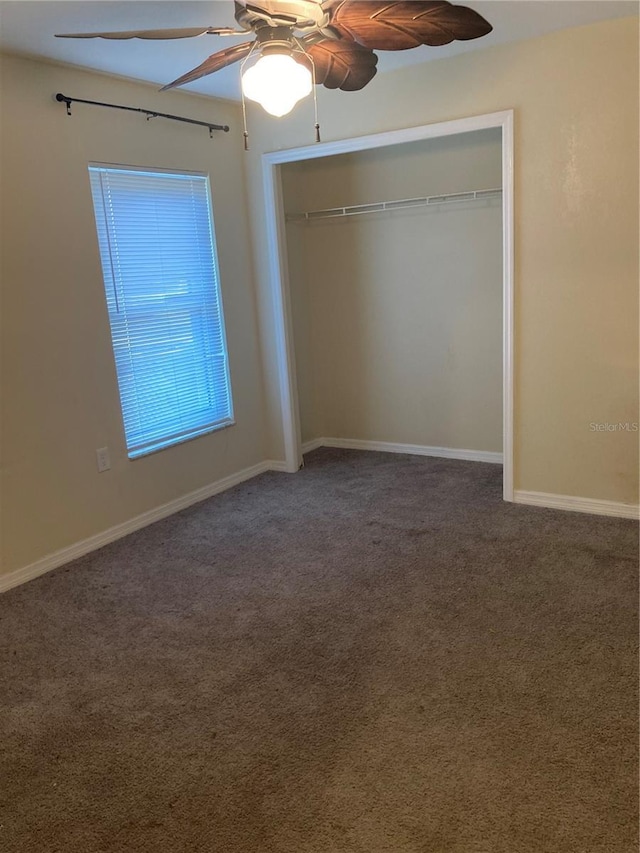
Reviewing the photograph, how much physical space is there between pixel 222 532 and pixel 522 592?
5.46 ft

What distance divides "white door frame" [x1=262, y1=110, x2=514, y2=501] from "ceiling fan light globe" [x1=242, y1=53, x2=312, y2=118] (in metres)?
1.72

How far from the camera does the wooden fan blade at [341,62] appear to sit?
6.98 feet

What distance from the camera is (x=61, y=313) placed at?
3256mm

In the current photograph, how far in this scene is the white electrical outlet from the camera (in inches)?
138

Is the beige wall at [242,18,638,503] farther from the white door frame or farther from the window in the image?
the window

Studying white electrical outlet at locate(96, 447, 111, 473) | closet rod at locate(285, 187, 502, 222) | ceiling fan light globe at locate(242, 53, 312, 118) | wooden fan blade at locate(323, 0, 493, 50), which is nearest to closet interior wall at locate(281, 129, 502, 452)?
closet rod at locate(285, 187, 502, 222)

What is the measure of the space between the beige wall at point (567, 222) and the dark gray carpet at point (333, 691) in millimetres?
396

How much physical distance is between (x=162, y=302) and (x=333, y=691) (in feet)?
8.23

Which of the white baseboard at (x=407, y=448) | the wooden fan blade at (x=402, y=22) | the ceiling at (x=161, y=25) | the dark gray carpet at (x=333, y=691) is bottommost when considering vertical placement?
the dark gray carpet at (x=333, y=691)

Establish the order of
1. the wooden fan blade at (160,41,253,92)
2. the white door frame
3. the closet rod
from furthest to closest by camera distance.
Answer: the closet rod, the white door frame, the wooden fan blade at (160,41,253,92)

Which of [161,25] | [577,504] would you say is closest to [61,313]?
[161,25]

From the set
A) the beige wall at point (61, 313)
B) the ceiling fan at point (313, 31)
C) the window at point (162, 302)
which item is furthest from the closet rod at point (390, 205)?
the ceiling fan at point (313, 31)

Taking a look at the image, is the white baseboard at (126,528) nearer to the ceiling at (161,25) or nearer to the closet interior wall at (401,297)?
the closet interior wall at (401,297)

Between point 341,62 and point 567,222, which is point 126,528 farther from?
point 567,222
